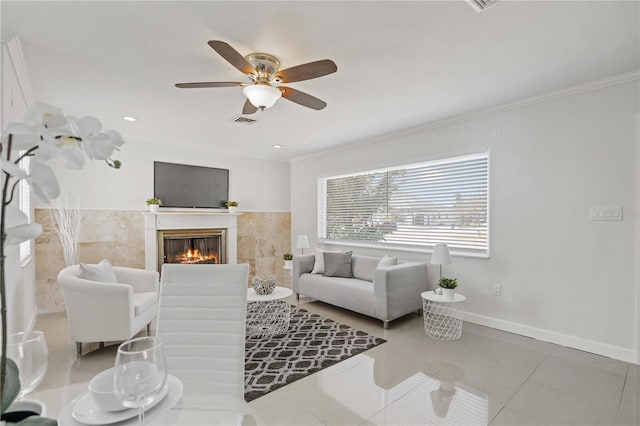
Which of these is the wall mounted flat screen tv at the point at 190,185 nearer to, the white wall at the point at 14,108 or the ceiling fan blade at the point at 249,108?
the white wall at the point at 14,108

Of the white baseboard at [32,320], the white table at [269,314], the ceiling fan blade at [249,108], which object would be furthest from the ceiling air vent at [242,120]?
the white baseboard at [32,320]

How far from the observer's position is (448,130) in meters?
4.04

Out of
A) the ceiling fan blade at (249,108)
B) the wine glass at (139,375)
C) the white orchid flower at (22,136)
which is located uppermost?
the ceiling fan blade at (249,108)

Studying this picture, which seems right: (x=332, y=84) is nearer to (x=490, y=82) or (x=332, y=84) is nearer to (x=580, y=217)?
(x=490, y=82)

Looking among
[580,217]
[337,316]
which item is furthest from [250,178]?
[580,217]

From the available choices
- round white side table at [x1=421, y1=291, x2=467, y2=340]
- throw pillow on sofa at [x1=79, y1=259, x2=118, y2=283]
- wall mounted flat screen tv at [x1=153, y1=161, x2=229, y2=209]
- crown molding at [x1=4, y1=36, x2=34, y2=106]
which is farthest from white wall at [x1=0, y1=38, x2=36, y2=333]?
round white side table at [x1=421, y1=291, x2=467, y2=340]

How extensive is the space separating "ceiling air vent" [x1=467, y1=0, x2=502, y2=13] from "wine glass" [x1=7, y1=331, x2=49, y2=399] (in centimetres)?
243

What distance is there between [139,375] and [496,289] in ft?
12.3

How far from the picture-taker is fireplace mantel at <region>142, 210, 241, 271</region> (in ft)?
16.2

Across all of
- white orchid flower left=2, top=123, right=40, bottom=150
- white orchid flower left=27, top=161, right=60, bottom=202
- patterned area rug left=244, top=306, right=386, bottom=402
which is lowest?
patterned area rug left=244, top=306, right=386, bottom=402

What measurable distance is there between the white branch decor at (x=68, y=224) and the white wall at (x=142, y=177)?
0.14 meters

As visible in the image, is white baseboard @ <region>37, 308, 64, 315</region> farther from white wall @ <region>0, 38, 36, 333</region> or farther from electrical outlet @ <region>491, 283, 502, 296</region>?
electrical outlet @ <region>491, 283, 502, 296</region>

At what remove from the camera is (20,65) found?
99.0 inches

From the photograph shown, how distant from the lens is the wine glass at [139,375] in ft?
2.53
